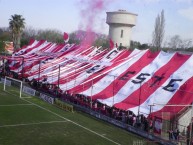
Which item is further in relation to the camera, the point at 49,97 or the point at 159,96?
the point at 49,97

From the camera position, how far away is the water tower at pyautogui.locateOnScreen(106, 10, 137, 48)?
7819 centimetres

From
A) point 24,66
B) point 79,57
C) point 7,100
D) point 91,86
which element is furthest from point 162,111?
point 24,66

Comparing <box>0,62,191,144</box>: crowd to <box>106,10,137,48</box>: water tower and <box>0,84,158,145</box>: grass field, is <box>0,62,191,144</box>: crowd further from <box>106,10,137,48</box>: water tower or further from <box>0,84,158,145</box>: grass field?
<box>106,10,137,48</box>: water tower

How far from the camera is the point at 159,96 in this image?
22.4 meters

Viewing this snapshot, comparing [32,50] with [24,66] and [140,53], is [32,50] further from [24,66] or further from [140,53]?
A: [140,53]

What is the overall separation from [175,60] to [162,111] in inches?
237

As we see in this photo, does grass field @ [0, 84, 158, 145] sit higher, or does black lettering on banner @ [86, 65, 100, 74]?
black lettering on banner @ [86, 65, 100, 74]

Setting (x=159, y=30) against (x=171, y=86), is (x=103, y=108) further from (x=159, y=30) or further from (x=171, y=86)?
(x=159, y=30)

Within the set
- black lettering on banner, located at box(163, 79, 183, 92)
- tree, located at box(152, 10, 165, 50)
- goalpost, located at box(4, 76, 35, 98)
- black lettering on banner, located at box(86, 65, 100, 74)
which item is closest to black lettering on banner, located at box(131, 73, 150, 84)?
black lettering on banner, located at box(163, 79, 183, 92)

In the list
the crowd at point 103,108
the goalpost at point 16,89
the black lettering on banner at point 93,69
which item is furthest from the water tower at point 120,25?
the black lettering on banner at point 93,69

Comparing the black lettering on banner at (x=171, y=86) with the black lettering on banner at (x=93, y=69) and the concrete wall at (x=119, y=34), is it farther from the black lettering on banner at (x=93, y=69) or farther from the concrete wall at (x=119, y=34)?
the concrete wall at (x=119, y=34)

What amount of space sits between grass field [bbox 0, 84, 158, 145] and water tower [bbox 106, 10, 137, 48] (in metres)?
52.0

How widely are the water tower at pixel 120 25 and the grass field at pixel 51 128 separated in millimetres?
52033

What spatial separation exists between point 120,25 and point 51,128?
59.8 metres
